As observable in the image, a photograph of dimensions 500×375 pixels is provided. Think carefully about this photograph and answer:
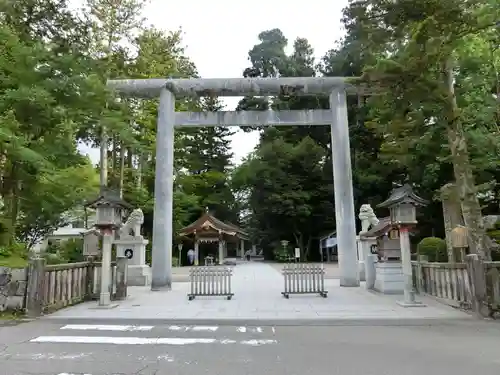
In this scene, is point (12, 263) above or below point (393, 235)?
below

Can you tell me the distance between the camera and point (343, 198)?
46.2 ft

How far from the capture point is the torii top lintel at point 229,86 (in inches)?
565

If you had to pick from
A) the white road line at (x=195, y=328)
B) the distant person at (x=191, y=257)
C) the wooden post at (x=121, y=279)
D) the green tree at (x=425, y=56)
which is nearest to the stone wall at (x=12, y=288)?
the wooden post at (x=121, y=279)

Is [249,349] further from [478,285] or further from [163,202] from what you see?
[163,202]

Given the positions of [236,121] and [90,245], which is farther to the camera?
[236,121]

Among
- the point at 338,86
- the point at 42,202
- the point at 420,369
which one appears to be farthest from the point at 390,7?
the point at 42,202

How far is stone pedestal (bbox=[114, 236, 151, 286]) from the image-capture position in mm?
15461

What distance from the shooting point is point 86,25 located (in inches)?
572

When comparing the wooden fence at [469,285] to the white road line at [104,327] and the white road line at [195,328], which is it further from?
the white road line at [104,327]

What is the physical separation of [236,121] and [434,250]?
9.52 meters

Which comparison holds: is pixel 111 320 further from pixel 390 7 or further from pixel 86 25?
pixel 86 25

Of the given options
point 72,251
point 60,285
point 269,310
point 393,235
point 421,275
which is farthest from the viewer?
point 72,251

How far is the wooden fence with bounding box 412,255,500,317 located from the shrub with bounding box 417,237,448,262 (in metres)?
4.99

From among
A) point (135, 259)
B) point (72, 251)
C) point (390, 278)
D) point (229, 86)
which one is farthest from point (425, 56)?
point (72, 251)
